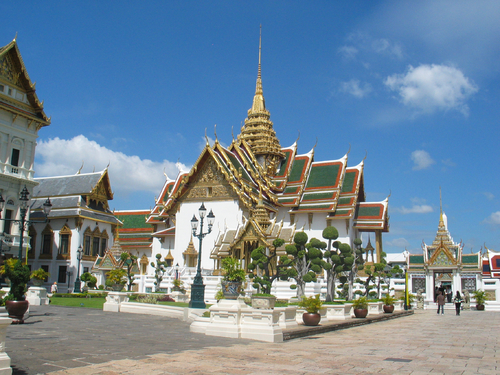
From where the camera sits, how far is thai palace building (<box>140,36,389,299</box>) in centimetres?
2847

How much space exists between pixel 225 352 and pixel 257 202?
22356 millimetres

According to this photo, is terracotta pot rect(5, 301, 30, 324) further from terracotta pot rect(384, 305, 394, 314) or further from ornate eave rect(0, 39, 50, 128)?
ornate eave rect(0, 39, 50, 128)

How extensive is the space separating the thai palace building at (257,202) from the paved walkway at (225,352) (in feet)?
52.6

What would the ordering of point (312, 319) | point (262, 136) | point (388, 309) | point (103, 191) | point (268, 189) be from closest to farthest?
point (312, 319), point (388, 309), point (268, 189), point (103, 191), point (262, 136)

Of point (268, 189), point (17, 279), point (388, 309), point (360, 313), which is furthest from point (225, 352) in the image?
point (268, 189)

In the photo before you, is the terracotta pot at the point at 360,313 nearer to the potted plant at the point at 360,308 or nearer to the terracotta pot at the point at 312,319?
the potted plant at the point at 360,308

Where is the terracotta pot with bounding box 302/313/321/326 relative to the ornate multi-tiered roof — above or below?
below

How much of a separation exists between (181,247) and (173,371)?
26106 millimetres

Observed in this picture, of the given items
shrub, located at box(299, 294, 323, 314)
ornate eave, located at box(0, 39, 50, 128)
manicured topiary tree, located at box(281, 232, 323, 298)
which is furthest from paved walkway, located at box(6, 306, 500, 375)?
ornate eave, located at box(0, 39, 50, 128)

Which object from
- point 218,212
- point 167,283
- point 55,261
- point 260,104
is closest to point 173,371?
point 167,283

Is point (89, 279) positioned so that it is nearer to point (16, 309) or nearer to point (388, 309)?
point (388, 309)

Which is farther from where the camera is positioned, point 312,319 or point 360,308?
point 360,308

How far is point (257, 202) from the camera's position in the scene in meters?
30.3

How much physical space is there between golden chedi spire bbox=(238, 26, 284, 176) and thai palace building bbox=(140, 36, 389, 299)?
0.08 m
